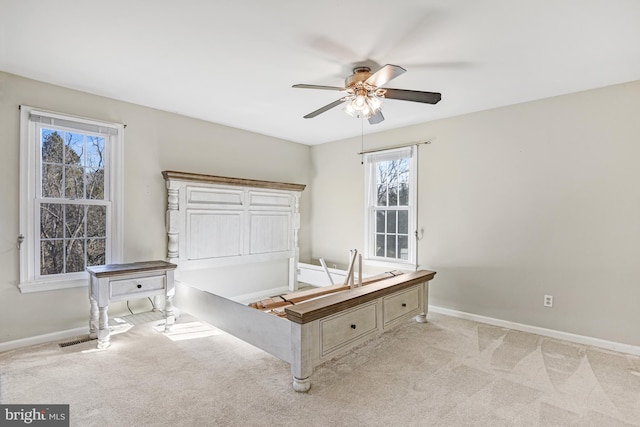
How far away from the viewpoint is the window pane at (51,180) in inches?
122

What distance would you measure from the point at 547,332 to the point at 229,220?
3864 millimetres

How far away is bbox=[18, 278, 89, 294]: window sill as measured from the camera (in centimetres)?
297

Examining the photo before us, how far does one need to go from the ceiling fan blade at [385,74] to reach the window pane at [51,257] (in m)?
3.29

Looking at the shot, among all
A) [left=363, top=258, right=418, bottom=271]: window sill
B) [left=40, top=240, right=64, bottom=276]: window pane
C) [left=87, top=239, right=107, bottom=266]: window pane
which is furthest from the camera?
[left=363, top=258, right=418, bottom=271]: window sill

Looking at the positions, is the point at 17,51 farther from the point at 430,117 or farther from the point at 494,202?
the point at 494,202

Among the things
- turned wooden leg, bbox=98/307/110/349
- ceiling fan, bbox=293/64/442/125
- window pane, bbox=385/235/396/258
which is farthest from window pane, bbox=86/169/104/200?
window pane, bbox=385/235/396/258

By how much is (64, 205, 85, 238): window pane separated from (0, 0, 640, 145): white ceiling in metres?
1.21

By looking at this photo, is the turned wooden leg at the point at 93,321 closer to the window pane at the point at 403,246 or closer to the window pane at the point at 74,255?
the window pane at the point at 74,255

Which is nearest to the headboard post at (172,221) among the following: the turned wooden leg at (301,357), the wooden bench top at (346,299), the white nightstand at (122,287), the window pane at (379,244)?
the white nightstand at (122,287)

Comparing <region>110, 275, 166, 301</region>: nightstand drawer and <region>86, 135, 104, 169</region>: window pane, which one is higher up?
<region>86, 135, 104, 169</region>: window pane

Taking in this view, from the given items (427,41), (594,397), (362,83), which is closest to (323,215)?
(362,83)

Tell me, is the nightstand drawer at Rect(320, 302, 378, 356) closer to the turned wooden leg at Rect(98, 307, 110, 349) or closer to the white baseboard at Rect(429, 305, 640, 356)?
the white baseboard at Rect(429, 305, 640, 356)

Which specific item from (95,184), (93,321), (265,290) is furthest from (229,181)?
(93,321)

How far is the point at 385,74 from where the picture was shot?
226cm
